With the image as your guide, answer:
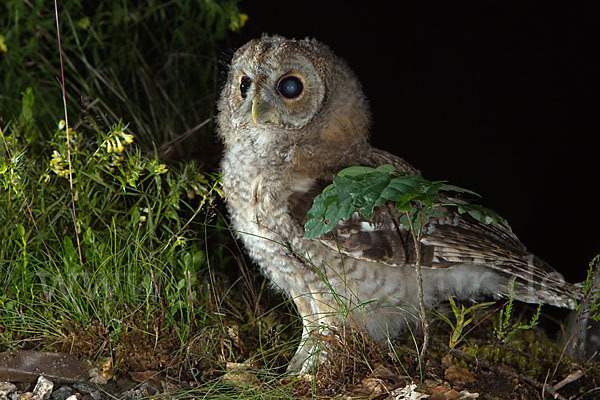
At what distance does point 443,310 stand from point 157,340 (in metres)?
1.31

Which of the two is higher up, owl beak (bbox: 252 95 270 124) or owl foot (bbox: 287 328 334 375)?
owl beak (bbox: 252 95 270 124)

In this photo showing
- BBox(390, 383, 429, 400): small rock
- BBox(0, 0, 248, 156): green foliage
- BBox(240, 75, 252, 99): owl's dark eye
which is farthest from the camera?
BBox(0, 0, 248, 156): green foliage

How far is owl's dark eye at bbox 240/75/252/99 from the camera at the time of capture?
8.05ft

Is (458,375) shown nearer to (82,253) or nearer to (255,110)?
(255,110)

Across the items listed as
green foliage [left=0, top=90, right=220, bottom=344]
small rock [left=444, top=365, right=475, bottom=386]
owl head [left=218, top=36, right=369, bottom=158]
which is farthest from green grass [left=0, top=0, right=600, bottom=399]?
owl head [left=218, top=36, right=369, bottom=158]

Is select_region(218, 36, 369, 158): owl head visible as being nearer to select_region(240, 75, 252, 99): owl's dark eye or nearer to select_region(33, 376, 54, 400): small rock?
select_region(240, 75, 252, 99): owl's dark eye

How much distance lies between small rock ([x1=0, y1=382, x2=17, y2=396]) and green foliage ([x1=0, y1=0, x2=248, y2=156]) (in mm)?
1328

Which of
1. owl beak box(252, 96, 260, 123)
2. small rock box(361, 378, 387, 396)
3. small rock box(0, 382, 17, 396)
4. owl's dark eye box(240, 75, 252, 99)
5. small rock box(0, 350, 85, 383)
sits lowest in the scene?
small rock box(0, 382, 17, 396)

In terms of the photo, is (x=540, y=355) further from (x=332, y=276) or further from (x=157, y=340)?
(x=157, y=340)

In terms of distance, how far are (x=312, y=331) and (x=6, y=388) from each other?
998mm

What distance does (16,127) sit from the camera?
9.14ft

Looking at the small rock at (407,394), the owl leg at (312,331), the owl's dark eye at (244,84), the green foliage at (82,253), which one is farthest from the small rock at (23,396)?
the owl's dark eye at (244,84)

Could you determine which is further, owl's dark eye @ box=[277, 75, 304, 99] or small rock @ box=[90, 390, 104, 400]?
owl's dark eye @ box=[277, 75, 304, 99]

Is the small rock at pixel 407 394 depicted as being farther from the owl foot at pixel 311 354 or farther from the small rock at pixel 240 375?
the small rock at pixel 240 375
